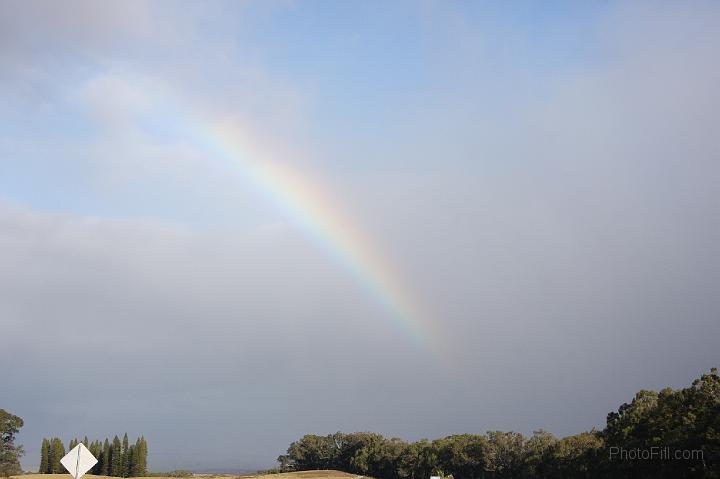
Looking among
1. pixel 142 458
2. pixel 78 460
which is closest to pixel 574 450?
pixel 78 460

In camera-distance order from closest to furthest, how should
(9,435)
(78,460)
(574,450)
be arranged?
(78,460)
(574,450)
(9,435)

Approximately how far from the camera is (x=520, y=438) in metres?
104

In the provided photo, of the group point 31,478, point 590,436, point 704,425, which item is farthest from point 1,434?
point 704,425

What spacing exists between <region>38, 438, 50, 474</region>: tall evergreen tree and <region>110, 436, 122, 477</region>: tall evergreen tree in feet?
39.3

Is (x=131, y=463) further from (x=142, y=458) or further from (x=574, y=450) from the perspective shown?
(x=574, y=450)

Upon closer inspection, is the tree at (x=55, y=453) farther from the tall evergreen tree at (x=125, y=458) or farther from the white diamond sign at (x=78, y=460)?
the white diamond sign at (x=78, y=460)

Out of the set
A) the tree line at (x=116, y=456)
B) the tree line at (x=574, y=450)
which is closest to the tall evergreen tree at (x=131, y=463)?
the tree line at (x=116, y=456)

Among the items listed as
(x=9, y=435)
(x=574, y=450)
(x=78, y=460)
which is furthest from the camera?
(x=9, y=435)

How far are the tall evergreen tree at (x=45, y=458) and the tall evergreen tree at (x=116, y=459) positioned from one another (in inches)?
472

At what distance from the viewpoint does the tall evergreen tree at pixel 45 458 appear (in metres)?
136

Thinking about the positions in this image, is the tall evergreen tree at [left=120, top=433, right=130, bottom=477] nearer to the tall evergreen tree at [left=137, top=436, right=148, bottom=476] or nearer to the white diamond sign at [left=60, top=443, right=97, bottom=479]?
the tall evergreen tree at [left=137, top=436, right=148, bottom=476]

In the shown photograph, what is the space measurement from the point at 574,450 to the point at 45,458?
104m

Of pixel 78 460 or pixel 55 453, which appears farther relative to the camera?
pixel 55 453

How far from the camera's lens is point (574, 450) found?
285 feet
